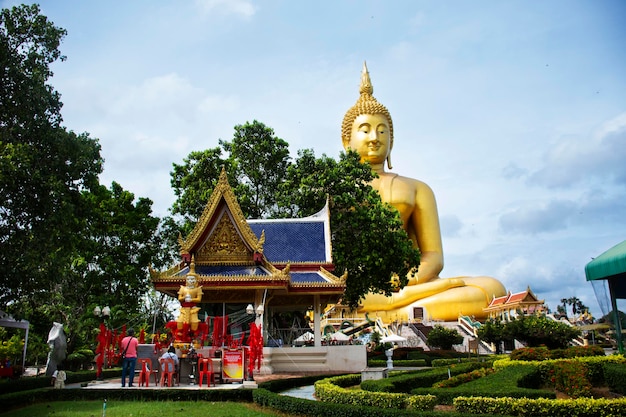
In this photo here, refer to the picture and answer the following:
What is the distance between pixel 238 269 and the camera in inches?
760

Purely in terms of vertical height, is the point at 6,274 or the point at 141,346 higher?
the point at 6,274

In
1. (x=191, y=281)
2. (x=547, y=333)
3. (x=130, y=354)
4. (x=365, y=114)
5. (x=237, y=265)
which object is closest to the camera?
(x=130, y=354)

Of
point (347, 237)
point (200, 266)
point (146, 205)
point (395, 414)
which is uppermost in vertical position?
point (146, 205)

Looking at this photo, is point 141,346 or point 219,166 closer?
point 141,346

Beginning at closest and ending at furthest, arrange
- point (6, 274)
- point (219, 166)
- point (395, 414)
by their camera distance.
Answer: point (395, 414) → point (6, 274) → point (219, 166)

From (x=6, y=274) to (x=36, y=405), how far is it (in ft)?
10.6

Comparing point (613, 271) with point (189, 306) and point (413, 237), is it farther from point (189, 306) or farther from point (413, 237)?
point (413, 237)

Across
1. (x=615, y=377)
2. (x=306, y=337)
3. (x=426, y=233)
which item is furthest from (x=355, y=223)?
(x=426, y=233)

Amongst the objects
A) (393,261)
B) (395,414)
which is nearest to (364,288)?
(393,261)

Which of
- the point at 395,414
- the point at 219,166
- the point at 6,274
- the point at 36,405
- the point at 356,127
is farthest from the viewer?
the point at 356,127

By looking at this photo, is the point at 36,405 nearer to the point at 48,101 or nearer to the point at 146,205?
the point at 48,101

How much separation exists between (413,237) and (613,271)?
27.3m

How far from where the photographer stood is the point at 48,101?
14445 millimetres

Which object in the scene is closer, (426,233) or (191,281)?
(191,281)
